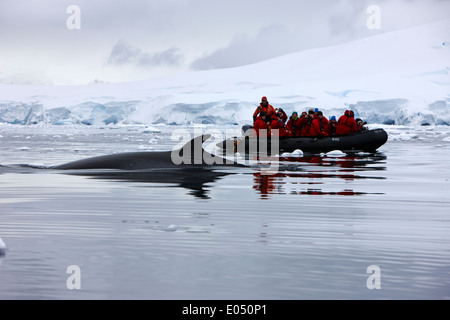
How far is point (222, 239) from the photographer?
5.95 metres

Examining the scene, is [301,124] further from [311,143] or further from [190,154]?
[190,154]

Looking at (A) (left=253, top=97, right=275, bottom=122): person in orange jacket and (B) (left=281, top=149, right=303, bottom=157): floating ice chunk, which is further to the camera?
(B) (left=281, top=149, right=303, bottom=157): floating ice chunk

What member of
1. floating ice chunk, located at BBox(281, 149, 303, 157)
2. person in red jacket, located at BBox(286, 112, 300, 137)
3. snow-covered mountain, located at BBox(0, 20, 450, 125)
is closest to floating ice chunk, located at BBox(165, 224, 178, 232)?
floating ice chunk, located at BBox(281, 149, 303, 157)

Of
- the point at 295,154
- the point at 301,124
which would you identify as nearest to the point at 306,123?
the point at 301,124

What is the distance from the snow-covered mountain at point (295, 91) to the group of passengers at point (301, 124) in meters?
37.3

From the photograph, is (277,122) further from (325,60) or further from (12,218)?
(325,60)

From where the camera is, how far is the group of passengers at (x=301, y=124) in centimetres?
2064

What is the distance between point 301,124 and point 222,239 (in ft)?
55.0

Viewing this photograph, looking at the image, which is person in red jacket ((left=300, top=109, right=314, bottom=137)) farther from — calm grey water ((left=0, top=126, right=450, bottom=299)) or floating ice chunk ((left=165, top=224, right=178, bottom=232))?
floating ice chunk ((left=165, top=224, right=178, bottom=232))

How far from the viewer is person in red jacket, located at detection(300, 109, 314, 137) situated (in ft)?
72.3

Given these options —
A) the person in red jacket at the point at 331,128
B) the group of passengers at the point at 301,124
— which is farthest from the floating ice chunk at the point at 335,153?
the person in red jacket at the point at 331,128

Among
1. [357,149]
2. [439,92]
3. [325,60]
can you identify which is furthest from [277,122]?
[325,60]

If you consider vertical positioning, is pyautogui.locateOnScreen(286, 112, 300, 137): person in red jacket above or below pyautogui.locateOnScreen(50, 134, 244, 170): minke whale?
above

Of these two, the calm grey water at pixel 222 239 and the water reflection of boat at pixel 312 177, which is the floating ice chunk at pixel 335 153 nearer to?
the water reflection of boat at pixel 312 177
